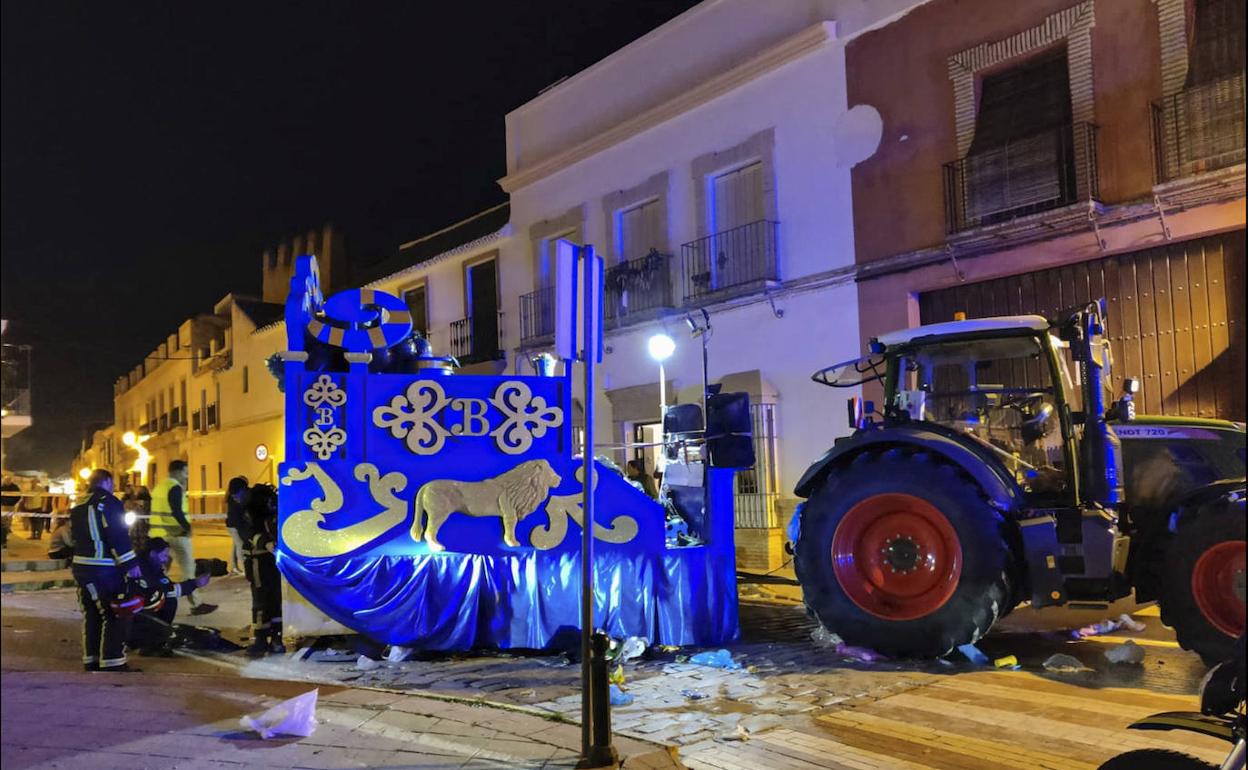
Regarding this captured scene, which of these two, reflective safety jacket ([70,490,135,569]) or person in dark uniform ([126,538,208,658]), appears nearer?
reflective safety jacket ([70,490,135,569])

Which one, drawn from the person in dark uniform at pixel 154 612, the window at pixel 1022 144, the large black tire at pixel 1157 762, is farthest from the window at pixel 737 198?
the large black tire at pixel 1157 762

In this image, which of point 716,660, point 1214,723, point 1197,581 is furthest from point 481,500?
point 1214,723

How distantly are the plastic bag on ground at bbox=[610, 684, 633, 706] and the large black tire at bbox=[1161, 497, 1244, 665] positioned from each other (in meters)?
3.52

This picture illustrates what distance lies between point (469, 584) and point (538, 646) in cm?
73

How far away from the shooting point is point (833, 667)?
7.15 metres

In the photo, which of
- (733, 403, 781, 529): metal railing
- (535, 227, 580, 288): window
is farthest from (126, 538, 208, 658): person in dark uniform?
(535, 227, 580, 288): window

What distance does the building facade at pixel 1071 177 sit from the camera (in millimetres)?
10438

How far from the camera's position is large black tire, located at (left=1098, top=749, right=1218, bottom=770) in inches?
119

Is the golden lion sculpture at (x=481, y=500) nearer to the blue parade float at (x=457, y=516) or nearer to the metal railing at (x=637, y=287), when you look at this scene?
the blue parade float at (x=457, y=516)

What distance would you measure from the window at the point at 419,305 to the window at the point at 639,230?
658 centimetres

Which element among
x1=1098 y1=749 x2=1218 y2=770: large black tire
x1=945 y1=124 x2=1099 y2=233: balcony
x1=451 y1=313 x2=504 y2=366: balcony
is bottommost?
x1=1098 y1=749 x2=1218 y2=770: large black tire

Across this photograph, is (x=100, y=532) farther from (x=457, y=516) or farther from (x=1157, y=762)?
(x=1157, y=762)

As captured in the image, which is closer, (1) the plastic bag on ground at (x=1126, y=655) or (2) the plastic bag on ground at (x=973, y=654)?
(1) the plastic bag on ground at (x=1126, y=655)

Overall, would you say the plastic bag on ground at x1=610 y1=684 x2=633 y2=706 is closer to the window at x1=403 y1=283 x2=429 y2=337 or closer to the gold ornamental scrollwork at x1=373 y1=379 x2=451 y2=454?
the gold ornamental scrollwork at x1=373 y1=379 x2=451 y2=454
